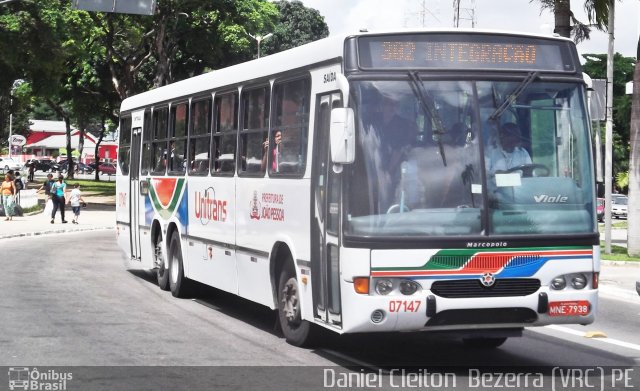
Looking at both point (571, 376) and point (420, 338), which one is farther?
point (420, 338)

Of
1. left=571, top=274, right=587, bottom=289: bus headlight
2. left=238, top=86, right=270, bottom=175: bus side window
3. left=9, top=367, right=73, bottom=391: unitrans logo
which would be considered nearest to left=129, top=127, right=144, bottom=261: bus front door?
left=238, top=86, right=270, bottom=175: bus side window

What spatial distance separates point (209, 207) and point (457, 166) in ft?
18.0

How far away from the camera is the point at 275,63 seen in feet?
40.3

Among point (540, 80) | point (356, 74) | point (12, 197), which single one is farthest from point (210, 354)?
point (12, 197)

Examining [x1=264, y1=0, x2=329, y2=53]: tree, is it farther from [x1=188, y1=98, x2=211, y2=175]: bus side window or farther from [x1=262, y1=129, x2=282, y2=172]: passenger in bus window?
[x1=262, y1=129, x2=282, y2=172]: passenger in bus window

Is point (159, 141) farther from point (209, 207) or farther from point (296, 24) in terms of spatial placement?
point (296, 24)

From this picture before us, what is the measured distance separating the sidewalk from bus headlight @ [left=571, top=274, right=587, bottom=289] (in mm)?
23310

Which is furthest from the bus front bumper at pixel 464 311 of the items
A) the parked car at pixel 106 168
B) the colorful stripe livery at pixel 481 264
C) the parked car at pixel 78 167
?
the parked car at pixel 106 168

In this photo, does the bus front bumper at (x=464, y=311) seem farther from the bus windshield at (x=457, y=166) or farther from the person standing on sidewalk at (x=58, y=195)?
the person standing on sidewalk at (x=58, y=195)

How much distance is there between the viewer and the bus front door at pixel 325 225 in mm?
10172

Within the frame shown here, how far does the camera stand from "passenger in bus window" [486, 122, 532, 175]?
992 centimetres

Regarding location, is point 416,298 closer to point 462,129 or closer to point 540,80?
point 462,129

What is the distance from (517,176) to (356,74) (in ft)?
5.59

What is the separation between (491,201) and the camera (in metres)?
9.84
